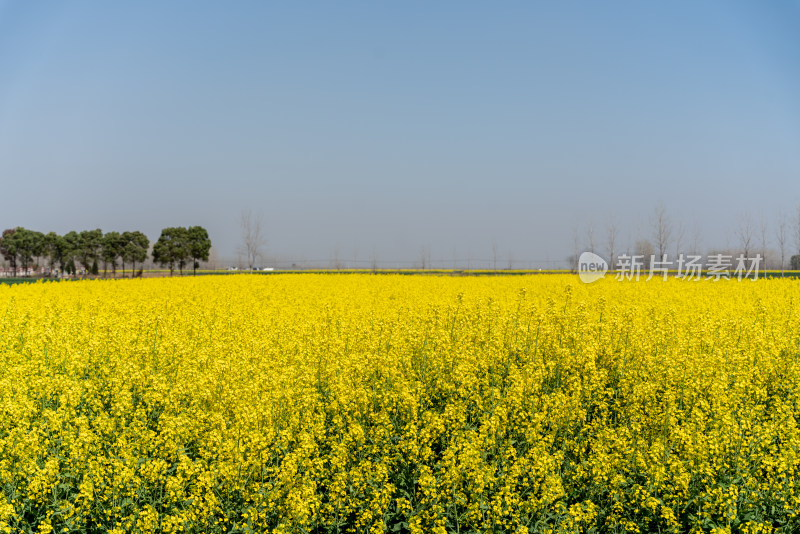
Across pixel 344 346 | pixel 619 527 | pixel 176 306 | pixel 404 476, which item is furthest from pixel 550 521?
pixel 176 306

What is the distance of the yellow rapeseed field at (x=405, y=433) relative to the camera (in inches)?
225

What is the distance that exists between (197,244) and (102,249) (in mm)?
28876

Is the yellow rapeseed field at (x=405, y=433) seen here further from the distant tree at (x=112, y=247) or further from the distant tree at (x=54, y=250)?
the distant tree at (x=54, y=250)

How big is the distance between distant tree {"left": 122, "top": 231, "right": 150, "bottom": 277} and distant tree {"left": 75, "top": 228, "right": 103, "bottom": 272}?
915 cm

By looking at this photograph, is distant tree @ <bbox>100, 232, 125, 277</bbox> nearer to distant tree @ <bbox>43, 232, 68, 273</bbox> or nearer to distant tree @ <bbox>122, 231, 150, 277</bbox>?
distant tree @ <bbox>122, 231, 150, 277</bbox>

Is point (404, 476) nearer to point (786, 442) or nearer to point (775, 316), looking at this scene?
point (786, 442)

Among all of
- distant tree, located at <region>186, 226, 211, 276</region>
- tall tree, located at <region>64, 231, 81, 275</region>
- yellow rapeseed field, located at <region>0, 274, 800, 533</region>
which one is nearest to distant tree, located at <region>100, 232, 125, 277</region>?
tall tree, located at <region>64, 231, 81, 275</region>

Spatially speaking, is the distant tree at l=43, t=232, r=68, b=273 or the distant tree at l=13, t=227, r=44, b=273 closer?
the distant tree at l=43, t=232, r=68, b=273

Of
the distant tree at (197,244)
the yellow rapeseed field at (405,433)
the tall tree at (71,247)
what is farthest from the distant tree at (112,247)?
the yellow rapeseed field at (405,433)

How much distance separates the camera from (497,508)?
536 centimetres

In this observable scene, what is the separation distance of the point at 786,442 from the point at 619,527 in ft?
9.08

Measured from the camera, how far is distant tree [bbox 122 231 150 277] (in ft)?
Result: 333

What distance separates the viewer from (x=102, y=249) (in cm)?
10656

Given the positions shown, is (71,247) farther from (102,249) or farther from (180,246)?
(180,246)
